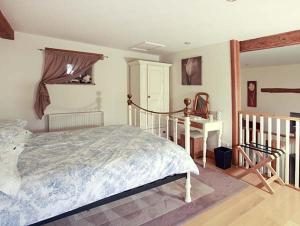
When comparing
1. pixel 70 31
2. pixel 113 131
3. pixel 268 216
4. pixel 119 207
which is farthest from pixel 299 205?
pixel 70 31

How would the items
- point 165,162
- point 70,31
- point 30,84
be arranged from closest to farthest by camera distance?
point 165,162
point 70,31
point 30,84

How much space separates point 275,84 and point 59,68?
6134 mm

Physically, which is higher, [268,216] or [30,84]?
[30,84]

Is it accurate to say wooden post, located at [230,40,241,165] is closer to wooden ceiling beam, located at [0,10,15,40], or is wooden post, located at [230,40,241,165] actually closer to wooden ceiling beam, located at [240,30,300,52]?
wooden ceiling beam, located at [240,30,300,52]

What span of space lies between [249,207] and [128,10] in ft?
8.35

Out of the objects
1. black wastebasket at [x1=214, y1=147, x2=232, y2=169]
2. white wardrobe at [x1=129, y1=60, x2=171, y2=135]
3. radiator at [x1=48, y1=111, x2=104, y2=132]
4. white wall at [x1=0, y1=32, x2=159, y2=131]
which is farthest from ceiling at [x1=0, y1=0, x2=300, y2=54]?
black wastebasket at [x1=214, y1=147, x2=232, y2=169]

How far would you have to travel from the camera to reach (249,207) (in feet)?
7.31

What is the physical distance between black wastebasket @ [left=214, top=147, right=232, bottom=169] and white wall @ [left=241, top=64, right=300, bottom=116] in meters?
4.08

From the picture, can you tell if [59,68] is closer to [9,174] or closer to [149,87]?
[149,87]

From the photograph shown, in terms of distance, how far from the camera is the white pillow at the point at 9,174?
1.30m

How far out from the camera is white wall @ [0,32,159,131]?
3.32 meters

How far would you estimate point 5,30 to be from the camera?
2.83 meters

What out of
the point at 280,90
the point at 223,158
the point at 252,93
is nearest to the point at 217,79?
the point at 223,158

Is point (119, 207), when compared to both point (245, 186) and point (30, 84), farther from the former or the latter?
point (30, 84)
